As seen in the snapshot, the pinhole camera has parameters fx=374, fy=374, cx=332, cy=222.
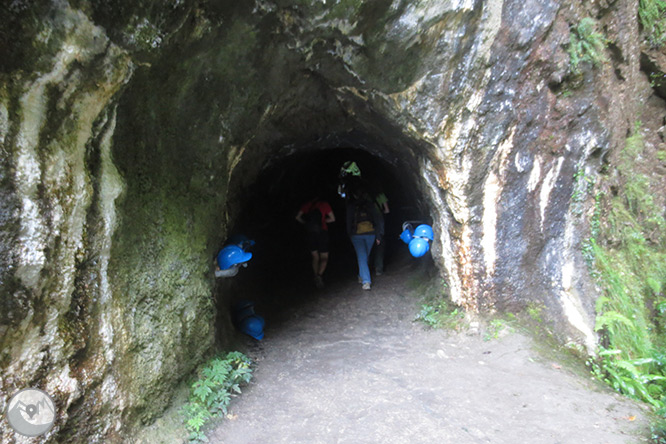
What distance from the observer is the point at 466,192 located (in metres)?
4.50

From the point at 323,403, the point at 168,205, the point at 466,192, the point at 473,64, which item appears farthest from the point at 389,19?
the point at 323,403

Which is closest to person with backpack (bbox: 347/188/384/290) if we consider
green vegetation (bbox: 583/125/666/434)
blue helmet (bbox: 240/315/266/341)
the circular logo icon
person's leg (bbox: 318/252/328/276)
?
person's leg (bbox: 318/252/328/276)

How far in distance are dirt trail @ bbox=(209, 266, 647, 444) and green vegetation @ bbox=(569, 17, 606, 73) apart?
3.21 meters

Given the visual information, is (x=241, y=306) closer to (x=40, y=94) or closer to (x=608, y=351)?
(x=40, y=94)

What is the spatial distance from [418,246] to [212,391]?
3.45 m

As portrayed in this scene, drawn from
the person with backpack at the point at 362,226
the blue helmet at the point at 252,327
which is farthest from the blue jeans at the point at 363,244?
the blue helmet at the point at 252,327

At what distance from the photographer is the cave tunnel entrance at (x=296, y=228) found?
6.21 meters

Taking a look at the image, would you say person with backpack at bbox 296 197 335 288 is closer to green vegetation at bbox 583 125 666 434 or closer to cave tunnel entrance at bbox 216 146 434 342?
cave tunnel entrance at bbox 216 146 434 342

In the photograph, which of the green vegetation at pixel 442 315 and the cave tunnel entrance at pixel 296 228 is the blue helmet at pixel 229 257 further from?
the green vegetation at pixel 442 315

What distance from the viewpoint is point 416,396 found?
3.56 metres

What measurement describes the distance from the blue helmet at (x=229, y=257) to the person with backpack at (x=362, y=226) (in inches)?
124

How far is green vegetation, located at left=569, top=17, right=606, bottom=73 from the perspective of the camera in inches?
161

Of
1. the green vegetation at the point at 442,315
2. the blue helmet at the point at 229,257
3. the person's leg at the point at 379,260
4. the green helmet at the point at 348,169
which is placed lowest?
the green vegetation at the point at 442,315

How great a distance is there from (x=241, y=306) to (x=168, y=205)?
2.42 meters
